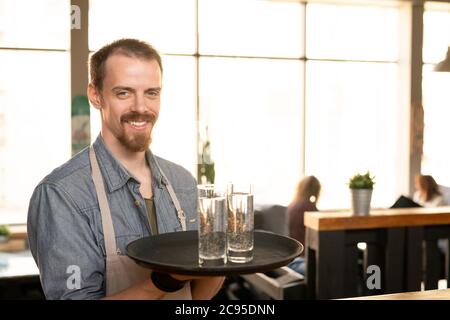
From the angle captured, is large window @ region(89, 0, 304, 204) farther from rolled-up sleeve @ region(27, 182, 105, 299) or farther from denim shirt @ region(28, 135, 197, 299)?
A: rolled-up sleeve @ region(27, 182, 105, 299)

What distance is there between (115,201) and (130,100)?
289 mm

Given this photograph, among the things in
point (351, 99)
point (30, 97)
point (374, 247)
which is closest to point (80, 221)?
point (374, 247)

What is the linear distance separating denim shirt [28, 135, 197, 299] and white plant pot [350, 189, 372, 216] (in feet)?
4.27

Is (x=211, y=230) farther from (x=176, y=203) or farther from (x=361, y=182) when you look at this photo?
(x=361, y=182)

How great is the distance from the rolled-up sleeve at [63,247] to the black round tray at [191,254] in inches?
5.5

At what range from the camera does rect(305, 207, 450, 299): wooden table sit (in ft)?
8.38

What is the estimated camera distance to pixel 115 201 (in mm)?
1465

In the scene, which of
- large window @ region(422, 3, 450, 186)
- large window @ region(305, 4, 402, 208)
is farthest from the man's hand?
large window @ region(422, 3, 450, 186)

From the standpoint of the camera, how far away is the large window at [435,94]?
6461mm

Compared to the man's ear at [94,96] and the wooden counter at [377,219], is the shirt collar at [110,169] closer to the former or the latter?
the man's ear at [94,96]
